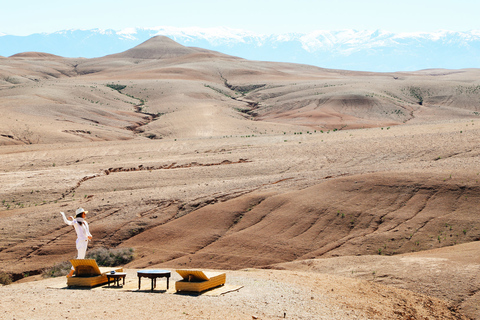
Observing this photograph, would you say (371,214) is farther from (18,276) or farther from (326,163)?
(18,276)

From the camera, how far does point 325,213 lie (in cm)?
2153

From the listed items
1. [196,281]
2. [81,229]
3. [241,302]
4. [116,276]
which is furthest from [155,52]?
[241,302]

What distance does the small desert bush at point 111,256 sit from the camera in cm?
1934

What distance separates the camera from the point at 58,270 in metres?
18.2

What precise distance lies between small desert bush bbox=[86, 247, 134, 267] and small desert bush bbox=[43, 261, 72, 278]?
3.88 feet

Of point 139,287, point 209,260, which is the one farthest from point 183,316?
point 209,260

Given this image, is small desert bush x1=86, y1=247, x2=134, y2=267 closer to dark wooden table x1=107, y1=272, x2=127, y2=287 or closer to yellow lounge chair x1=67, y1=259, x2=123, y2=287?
yellow lounge chair x1=67, y1=259, x2=123, y2=287

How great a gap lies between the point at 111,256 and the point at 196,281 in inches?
331

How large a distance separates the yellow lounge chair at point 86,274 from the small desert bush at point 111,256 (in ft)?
20.6

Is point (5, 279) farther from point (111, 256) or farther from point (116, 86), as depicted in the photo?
point (116, 86)

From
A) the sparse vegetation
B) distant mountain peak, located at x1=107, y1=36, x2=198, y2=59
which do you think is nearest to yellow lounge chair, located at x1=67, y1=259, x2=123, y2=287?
the sparse vegetation

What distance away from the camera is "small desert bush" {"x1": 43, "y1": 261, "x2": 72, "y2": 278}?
57.1 feet

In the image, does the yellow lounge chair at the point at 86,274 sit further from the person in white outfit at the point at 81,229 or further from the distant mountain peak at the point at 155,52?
the distant mountain peak at the point at 155,52

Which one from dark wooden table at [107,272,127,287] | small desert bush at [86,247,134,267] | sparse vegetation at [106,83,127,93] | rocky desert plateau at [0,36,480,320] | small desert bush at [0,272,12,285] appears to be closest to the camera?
rocky desert plateau at [0,36,480,320]
